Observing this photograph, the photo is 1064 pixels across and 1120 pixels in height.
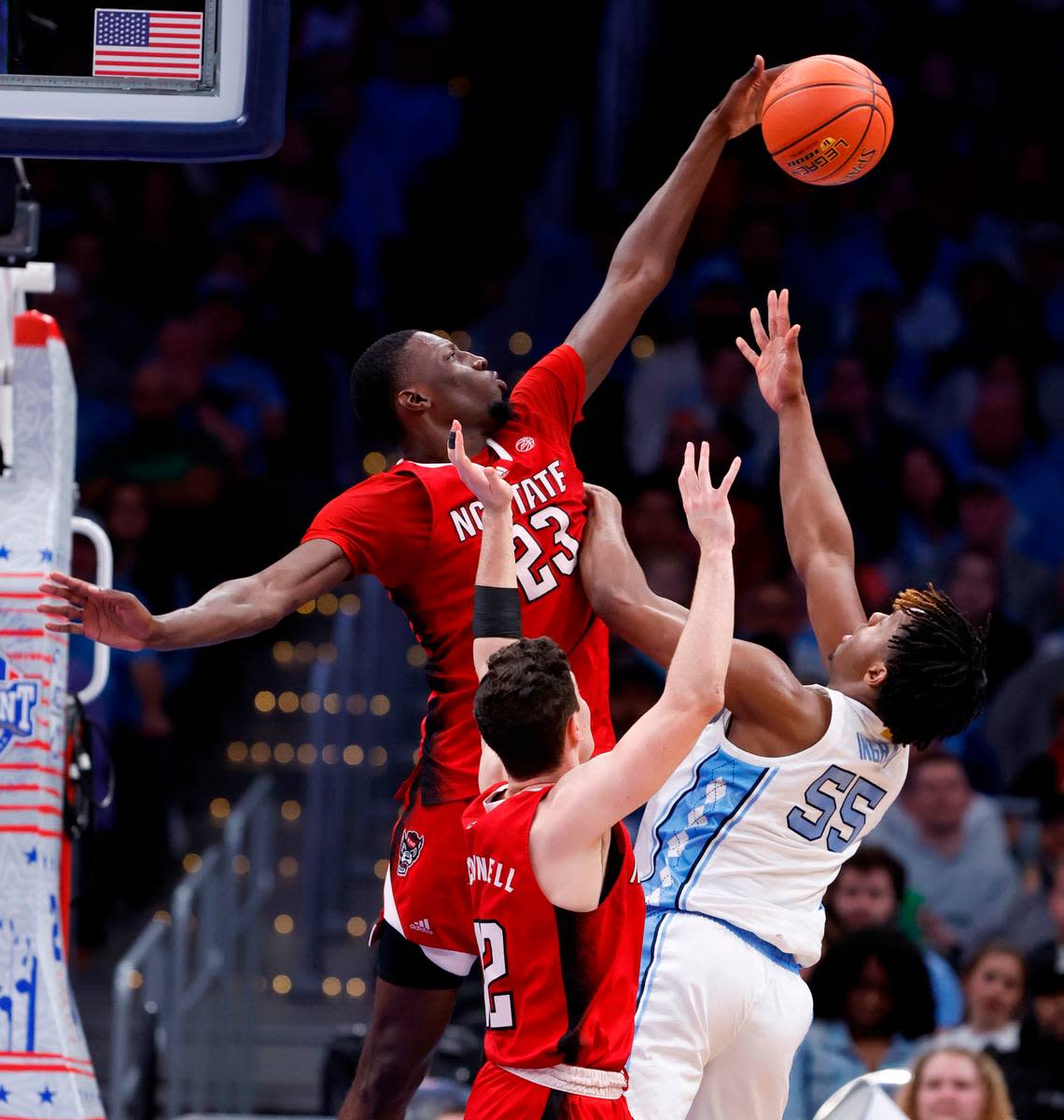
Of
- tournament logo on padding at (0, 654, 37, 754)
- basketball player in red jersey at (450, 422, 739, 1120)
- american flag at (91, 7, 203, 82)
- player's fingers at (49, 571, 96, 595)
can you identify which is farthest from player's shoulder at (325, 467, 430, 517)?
tournament logo on padding at (0, 654, 37, 754)

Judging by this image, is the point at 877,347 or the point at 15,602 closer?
the point at 15,602

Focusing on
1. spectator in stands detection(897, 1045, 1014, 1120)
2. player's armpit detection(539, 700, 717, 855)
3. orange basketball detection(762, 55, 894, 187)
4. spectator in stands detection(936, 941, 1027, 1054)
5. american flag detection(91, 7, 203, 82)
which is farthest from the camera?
spectator in stands detection(936, 941, 1027, 1054)

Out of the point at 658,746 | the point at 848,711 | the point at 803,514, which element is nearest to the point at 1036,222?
the point at 803,514

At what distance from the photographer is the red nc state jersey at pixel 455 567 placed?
15.4ft

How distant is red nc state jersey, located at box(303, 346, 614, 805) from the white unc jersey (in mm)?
327

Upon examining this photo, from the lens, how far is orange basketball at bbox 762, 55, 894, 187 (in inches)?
202

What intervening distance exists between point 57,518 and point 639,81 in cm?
933

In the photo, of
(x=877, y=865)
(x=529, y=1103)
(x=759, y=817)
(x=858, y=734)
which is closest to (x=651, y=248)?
(x=858, y=734)

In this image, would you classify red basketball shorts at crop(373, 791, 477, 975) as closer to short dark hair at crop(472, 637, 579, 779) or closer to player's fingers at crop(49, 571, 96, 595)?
short dark hair at crop(472, 637, 579, 779)

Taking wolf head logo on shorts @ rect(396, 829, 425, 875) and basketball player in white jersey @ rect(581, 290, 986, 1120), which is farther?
wolf head logo on shorts @ rect(396, 829, 425, 875)

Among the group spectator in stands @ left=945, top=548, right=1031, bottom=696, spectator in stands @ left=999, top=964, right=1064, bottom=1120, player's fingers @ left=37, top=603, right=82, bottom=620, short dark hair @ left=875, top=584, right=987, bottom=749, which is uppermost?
player's fingers @ left=37, top=603, right=82, bottom=620

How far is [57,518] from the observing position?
5.70 meters

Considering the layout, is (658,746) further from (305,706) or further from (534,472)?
(305,706)

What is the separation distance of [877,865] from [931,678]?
332cm
